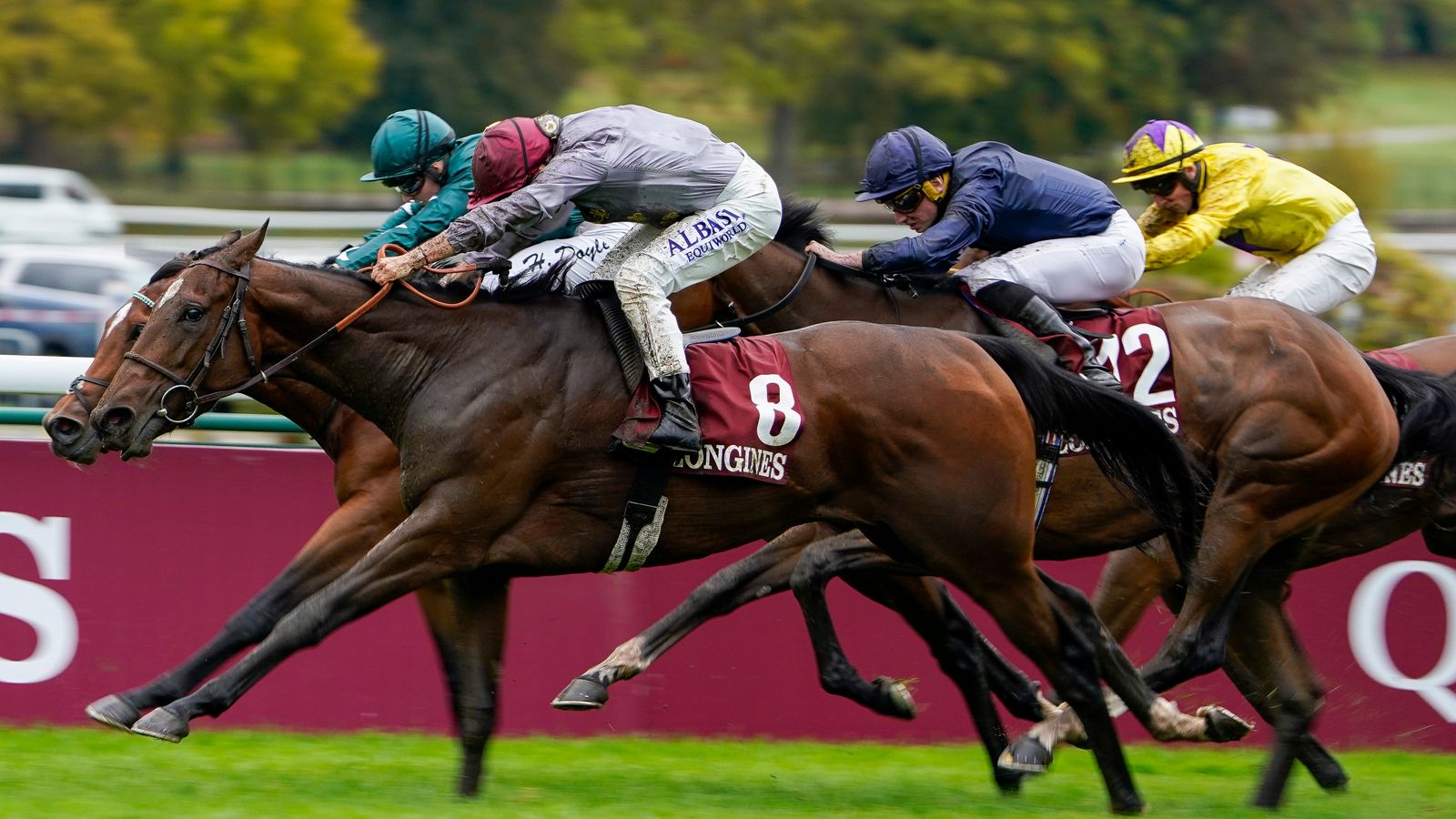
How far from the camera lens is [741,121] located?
38344 millimetres

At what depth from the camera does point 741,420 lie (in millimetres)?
5012

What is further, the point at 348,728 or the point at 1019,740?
the point at 348,728

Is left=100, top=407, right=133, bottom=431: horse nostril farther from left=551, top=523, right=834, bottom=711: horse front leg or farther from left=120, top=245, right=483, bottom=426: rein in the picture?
left=551, top=523, right=834, bottom=711: horse front leg

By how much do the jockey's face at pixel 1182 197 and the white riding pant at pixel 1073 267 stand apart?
0.40 m

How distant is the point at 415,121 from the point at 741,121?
32536 mm

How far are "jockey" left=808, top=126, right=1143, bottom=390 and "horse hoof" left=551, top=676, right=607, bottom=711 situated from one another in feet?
5.14

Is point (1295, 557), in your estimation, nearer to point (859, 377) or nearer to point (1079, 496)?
point (1079, 496)

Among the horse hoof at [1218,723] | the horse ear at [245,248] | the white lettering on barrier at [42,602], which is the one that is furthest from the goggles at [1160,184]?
the white lettering on barrier at [42,602]

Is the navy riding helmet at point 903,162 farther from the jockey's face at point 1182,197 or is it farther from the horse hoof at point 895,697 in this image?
the horse hoof at point 895,697

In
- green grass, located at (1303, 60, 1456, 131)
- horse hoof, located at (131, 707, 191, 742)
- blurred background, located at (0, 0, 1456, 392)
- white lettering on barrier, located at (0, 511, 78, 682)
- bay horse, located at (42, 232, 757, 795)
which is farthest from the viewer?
green grass, located at (1303, 60, 1456, 131)

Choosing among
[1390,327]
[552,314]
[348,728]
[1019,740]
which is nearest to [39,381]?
[348,728]

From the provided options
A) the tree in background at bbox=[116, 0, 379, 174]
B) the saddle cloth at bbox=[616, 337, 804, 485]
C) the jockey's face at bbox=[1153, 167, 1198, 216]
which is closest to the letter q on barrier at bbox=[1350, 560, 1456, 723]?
the jockey's face at bbox=[1153, 167, 1198, 216]

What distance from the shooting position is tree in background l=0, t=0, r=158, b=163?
28.9 m

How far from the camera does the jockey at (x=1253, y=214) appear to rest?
6.23m
